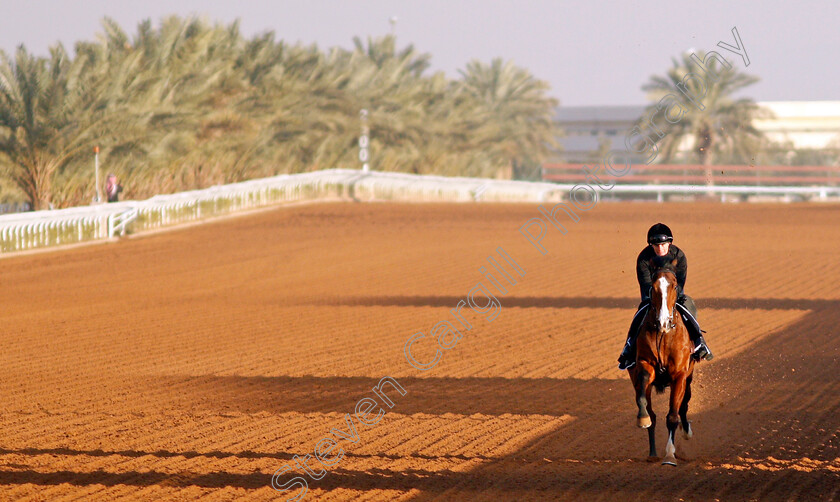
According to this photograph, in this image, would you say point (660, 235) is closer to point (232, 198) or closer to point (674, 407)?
point (674, 407)

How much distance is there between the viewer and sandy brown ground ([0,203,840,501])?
7609 mm

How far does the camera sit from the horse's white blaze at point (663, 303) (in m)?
7.80

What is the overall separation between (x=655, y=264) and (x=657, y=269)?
0.31 feet

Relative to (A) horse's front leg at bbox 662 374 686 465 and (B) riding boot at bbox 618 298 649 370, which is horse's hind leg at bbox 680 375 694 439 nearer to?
(A) horse's front leg at bbox 662 374 686 465

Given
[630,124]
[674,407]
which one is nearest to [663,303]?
[674,407]

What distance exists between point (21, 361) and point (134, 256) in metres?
13.4

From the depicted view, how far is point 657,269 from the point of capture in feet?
27.0

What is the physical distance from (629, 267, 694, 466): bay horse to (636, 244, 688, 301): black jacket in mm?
155

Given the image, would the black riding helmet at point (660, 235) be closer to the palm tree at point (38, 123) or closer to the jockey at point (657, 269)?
the jockey at point (657, 269)

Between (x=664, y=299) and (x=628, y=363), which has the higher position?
(x=664, y=299)

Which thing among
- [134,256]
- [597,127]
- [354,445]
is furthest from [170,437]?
[597,127]

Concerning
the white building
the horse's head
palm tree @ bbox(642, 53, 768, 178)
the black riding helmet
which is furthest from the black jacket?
the white building

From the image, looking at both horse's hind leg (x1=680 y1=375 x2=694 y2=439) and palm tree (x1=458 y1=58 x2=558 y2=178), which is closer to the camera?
horse's hind leg (x1=680 y1=375 x2=694 y2=439)

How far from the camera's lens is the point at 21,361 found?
12758 millimetres
